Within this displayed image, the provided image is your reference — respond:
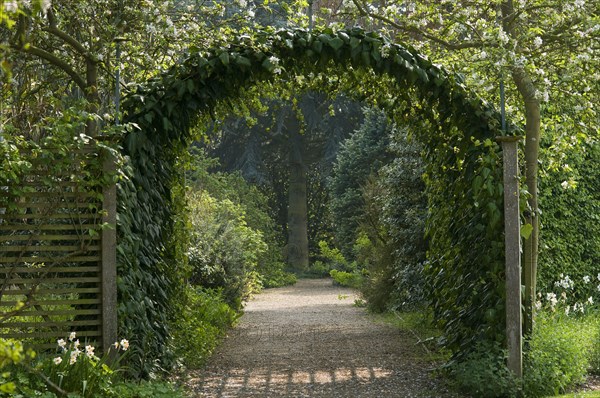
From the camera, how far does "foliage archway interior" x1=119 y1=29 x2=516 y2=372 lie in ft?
21.5

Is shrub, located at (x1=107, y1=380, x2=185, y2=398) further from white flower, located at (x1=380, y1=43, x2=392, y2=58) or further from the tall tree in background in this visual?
the tall tree in background

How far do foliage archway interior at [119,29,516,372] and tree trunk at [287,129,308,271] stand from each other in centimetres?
1925

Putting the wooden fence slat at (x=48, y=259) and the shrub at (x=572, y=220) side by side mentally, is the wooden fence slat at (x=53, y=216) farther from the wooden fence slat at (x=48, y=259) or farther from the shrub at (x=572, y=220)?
the shrub at (x=572, y=220)

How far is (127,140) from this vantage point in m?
6.45

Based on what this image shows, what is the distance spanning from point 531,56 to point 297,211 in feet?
66.9

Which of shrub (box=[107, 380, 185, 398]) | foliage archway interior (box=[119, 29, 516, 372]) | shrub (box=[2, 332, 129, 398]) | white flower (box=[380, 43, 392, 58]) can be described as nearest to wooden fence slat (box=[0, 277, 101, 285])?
foliage archway interior (box=[119, 29, 516, 372])

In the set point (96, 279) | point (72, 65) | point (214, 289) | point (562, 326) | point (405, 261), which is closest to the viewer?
point (96, 279)

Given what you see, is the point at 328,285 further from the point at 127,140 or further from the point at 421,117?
the point at 127,140

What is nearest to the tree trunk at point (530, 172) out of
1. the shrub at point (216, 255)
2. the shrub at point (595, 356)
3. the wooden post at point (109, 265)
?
the shrub at point (595, 356)

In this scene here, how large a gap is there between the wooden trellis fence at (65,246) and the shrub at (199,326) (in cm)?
213

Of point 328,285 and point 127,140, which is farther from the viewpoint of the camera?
point 328,285

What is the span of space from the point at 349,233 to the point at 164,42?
16058mm

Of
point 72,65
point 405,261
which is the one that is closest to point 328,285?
point 405,261

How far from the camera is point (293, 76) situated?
754cm
